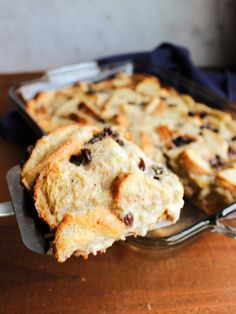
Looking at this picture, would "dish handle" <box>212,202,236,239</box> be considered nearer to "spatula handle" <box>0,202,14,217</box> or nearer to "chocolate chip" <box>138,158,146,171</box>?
"chocolate chip" <box>138,158,146,171</box>

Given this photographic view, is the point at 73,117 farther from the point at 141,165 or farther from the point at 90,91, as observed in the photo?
the point at 141,165

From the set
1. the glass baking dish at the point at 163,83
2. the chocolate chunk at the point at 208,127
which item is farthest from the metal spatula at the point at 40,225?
the chocolate chunk at the point at 208,127

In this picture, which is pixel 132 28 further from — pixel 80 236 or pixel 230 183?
pixel 80 236

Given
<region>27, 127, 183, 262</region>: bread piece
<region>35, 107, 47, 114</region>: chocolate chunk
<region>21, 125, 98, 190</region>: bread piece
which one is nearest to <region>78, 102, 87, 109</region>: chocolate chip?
<region>35, 107, 47, 114</region>: chocolate chunk

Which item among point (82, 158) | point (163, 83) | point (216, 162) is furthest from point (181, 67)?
point (82, 158)

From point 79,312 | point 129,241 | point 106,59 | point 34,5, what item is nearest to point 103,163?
point 129,241

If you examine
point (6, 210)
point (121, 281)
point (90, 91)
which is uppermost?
point (6, 210)
